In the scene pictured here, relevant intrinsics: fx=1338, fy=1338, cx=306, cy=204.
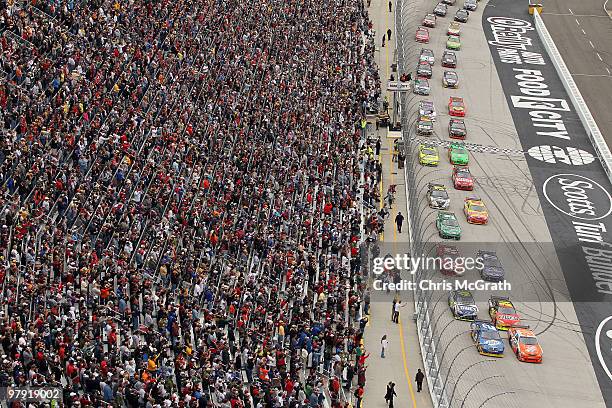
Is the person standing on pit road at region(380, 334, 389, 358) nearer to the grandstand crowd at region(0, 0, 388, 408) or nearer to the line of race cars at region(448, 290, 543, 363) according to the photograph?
the grandstand crowd at region(0, 0, 388, 408)

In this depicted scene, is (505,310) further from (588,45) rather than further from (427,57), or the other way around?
(588,45)

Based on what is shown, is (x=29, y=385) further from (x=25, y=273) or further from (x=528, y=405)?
(x=528, y=405)

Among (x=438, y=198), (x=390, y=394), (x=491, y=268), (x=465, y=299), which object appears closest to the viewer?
(x=390, y=394)

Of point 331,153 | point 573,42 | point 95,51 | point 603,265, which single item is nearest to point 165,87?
point 95,51

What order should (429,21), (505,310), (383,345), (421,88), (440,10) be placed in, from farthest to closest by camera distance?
(440,10), (429,21), (421,88), (505,310), (383,345)

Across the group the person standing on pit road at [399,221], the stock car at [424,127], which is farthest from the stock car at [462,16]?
the person standing on pit road at [399,221]

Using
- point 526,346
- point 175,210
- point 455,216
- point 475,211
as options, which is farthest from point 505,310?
point 175,210
